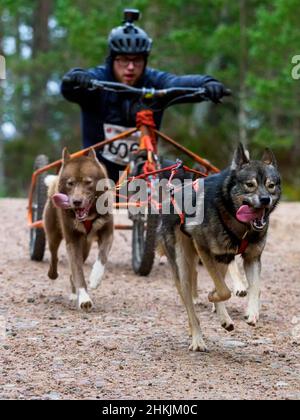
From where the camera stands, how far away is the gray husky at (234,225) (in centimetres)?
544

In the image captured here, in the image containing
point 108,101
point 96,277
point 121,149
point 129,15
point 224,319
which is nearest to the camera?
point 224,319

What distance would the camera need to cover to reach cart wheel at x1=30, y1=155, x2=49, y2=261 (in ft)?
29.6

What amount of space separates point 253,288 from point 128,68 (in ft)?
13.2

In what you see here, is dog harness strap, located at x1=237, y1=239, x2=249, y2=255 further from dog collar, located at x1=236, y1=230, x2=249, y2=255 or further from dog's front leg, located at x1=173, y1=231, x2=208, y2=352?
dog's front leg, located at x1=173, y1=231, x2=208, y2=352

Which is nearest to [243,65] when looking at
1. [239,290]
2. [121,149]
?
[121,149]

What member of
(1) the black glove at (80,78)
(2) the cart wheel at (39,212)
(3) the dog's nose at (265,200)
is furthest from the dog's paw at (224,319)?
(2) the cart wheel at (39,212)

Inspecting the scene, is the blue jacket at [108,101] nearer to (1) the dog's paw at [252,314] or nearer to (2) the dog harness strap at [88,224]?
(2) the dog harness strap at [88,224]

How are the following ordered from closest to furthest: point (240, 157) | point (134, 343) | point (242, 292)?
point (240, 157) → point (134, 343) → point (242, 292)

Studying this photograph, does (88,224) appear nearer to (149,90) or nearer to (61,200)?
(61,200)

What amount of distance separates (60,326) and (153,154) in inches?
92.5

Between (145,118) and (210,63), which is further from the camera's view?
(210,63)

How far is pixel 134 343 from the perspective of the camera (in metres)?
5.99

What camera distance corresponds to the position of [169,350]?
5820 millimetres

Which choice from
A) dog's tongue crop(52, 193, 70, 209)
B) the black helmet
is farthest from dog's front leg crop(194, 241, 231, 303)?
the black helmet
